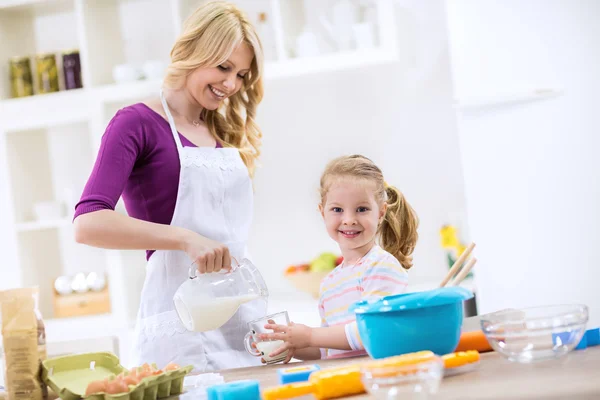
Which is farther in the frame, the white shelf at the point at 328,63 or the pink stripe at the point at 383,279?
the white shelf at the point at 328,63

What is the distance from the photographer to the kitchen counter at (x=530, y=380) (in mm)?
820

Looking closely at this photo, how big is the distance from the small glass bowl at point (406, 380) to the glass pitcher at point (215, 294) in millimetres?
656

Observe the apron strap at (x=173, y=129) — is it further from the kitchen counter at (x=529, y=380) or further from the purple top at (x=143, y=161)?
the kitchen counter at (x=529, y=380)

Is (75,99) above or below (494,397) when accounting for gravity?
above

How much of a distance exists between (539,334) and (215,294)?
0.67 meters

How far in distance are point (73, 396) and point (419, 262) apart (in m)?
2.59

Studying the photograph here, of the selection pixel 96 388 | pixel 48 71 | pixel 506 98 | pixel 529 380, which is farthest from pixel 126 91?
pixel 529 380

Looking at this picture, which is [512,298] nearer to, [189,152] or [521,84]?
[521,84]

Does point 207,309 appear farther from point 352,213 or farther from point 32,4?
point 32,4

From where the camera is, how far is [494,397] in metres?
0.82

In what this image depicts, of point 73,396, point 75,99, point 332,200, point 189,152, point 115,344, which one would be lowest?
point 115,344

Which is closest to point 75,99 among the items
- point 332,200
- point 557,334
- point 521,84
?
point 521,84

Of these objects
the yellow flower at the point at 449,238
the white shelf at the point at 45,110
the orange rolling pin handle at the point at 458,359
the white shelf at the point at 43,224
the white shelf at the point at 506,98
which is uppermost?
the white shelf at the point at 45,110

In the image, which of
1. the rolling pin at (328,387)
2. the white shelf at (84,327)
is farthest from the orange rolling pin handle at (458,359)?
the white shelf at (84,327)
